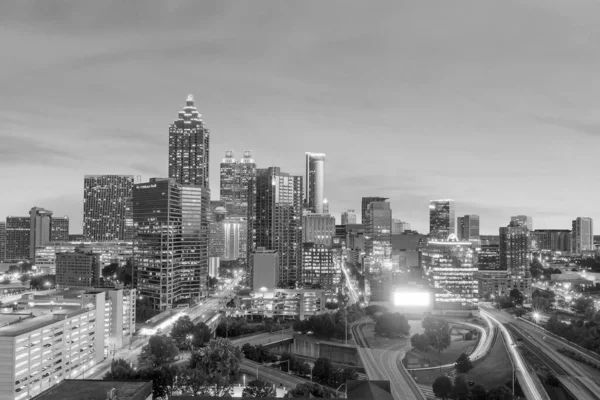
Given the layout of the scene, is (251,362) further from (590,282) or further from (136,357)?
(590,282)

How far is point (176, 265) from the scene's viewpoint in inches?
3246

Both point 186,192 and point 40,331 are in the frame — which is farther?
point 186,192

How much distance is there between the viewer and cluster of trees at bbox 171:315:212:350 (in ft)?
179

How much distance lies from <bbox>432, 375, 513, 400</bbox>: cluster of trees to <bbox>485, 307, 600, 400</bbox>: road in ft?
24.8

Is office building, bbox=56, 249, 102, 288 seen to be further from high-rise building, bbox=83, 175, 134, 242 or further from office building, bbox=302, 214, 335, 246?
high-rise building, bbox=83, 175, 134, 242

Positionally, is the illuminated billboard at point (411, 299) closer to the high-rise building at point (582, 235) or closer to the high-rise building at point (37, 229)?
the high-rise building at point (582, 235)

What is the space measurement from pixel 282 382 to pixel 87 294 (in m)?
24.0

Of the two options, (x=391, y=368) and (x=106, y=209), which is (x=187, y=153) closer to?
(x=106, y=209)

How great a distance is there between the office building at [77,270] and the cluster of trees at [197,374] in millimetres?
60659

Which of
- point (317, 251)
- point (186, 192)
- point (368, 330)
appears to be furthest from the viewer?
point (317, 251)

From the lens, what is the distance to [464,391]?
1510 inches

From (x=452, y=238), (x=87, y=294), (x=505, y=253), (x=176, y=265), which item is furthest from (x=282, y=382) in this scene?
(x=505, y=253)

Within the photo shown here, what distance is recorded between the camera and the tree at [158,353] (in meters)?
46.5

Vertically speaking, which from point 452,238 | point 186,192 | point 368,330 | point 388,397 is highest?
point 186,192
